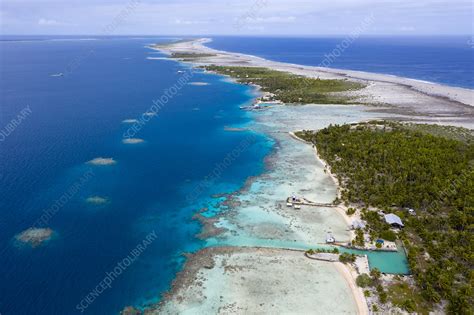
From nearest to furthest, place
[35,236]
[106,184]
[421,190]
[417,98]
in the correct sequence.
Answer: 1. [35,236]
2. [421,190]
3. [106,184]
4. [417,98]

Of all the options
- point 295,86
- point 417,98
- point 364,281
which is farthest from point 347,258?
point 295,86

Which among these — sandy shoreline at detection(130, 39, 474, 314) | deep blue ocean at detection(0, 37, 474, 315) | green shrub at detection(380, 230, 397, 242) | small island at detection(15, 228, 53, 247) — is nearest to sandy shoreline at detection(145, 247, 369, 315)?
sandy shoreline at detection(130, 39, 474, 314)

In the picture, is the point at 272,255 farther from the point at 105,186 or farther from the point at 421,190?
the point at 105,186

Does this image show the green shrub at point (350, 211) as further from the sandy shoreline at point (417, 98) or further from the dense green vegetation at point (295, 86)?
the dense green vegetation at point (295, 86)

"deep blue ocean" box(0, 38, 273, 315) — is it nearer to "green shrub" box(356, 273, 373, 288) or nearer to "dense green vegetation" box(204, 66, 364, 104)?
"dense green vegetation" box(204, 66, 364, 104)

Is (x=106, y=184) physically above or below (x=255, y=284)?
above

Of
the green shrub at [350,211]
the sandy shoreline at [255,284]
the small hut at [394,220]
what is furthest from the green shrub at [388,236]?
the sandy shoreline at [255,284]

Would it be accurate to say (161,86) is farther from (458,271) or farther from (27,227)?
(458,271)
